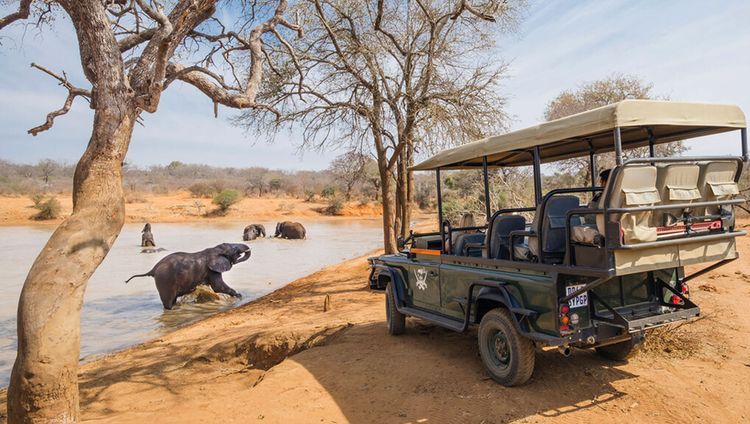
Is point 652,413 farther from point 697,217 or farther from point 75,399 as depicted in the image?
point 75,399

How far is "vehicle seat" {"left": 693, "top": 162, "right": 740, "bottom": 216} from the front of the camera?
421 centimetres

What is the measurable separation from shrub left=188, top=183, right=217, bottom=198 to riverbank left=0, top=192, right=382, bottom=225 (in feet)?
7.04

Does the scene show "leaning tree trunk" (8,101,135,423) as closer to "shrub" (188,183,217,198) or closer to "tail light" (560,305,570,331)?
"tail light" (560,305,570,331)

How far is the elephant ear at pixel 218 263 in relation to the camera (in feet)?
42.8

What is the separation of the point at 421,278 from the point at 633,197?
10.1ft

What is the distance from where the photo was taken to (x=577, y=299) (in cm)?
429

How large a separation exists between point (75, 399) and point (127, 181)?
2836 inches

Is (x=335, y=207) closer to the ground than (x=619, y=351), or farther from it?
farther from it

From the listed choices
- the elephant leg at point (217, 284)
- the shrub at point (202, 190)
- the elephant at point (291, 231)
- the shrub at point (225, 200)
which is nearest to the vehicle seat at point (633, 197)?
the elephant leg at point (217, 284)

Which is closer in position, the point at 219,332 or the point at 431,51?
the point at 219,332

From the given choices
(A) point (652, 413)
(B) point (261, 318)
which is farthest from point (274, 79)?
(A) point (652, 413)

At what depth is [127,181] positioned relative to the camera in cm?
7000

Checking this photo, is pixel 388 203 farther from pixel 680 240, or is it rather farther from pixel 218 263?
pixel 680 240

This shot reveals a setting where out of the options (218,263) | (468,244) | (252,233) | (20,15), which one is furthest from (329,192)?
(468,244)
